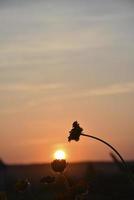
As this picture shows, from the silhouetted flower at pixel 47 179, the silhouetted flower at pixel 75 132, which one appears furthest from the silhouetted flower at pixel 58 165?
the silhouetted flower at pixel 75 132

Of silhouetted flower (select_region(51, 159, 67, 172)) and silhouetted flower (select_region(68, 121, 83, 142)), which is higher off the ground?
silhouetted flower (select_region(68, 121, 83, 142))

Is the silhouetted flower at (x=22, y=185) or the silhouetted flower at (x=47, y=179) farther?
the silhouetted flower at (x=22, y=185)

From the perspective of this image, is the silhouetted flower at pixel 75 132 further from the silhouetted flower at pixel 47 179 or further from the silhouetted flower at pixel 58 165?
the silhouetted flower at pixel 47 179

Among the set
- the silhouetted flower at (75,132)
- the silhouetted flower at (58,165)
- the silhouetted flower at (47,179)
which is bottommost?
the silhouetted flower at (47,179)

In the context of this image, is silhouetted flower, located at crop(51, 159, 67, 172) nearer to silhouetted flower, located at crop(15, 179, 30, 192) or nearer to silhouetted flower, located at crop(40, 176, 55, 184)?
silhouetted flower, located at crop(40, 176, 55, 184)

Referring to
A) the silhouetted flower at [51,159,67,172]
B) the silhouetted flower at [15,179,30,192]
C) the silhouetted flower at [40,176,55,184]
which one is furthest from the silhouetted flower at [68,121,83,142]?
the silhouetted flower at [15,179,30,192]

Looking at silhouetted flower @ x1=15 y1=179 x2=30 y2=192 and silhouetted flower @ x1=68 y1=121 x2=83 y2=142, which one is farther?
silhouetted flower @ x1=15 y1=179 x2=30 y2=192

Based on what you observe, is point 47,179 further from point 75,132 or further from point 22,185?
point 75,132
